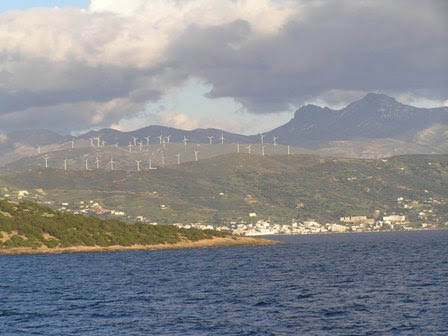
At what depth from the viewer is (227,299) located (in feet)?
338

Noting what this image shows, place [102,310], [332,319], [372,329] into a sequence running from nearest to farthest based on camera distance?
1. [372,329]
2. [332,319]
3. [102,310]

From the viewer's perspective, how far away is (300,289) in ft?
378

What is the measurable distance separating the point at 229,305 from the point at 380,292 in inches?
978

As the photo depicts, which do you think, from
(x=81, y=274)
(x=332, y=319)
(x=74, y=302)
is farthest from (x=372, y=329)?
(x=81, y=274)

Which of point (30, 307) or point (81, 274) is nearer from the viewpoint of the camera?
point (30, 307)

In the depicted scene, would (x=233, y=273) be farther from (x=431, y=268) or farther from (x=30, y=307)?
(x=30, y=307)

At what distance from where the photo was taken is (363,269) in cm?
15338

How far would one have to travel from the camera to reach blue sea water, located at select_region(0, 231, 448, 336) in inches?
3125

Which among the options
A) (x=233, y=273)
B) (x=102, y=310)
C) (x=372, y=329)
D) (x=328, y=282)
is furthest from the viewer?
(x=233, y=273)

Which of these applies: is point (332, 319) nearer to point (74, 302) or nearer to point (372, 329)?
point (372, 329)

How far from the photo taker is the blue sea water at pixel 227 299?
7938cm

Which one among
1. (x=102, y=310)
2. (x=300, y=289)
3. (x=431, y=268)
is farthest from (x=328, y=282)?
(x=102, y=310)

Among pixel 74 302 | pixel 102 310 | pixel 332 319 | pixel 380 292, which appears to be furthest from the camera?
pixel 380 292

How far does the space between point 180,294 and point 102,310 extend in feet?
64.4
